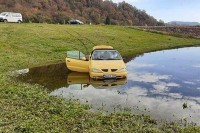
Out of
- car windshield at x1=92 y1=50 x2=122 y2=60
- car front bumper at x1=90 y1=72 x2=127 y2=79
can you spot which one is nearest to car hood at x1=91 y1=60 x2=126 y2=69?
car front bumper at x1=90 y1=72 x2=127 y2=79

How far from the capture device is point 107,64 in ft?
69.8

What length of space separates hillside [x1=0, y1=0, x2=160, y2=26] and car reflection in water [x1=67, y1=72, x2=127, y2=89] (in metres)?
88.6

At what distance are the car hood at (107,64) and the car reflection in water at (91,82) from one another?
0.93 meters

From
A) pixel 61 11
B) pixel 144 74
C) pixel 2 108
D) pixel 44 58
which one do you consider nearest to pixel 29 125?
pixel 2 108

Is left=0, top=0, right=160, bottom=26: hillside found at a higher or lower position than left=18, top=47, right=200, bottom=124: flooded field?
higher

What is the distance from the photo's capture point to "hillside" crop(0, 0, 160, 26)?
118 meters

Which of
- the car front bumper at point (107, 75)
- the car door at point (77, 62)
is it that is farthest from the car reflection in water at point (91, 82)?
the car door at point (77, 62)

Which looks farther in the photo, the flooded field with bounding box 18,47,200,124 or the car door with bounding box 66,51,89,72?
the car door with bounding box 66,51,89,72

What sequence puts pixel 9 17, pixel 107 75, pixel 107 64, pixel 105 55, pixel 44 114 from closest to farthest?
1. pixel 44 114
2. pixel 107 75
3. pixel 107 64
4. pixel 105 55
5. pixel 9 17

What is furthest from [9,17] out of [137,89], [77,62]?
[137,89]

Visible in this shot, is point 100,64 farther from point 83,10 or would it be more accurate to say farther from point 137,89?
point 83,10

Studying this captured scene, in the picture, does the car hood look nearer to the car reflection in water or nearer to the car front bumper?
the car front bumper

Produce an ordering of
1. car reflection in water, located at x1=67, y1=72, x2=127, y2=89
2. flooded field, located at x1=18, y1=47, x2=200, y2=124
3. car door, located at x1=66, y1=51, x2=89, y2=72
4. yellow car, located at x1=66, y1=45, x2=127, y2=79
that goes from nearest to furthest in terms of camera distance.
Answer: flooded field, located at x1=18, y1=47, x2=200, y2=124 → car reflection in water, located at x1=67, y1=72, x2=127, y2=89 → yellow car, located at x1=66, y1=45, x2=127, y2=79 → car door, located at x1=66, y1=51, x2=89, y2=72

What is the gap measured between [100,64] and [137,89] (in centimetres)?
346
